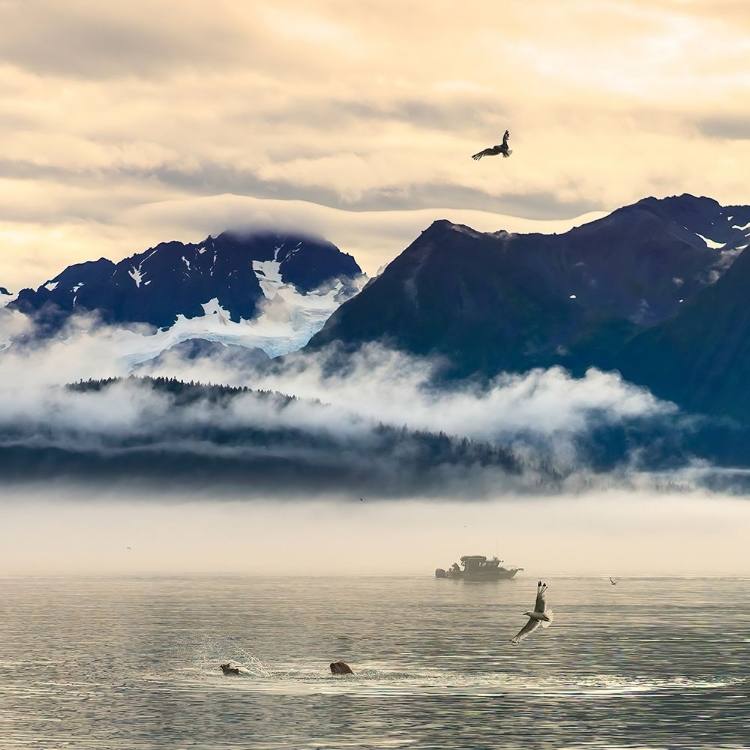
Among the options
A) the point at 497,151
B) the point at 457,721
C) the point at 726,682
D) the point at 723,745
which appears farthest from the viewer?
the point at 726,682

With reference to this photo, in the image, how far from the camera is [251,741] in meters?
142

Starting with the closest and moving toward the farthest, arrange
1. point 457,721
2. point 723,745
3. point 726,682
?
point 723,745
point 457,721
point 726,682

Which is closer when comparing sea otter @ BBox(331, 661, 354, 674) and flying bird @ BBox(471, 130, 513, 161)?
A: flying bird @ BBox(471, 130, 513, 161)

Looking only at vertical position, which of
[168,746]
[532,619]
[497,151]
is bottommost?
[168,746]

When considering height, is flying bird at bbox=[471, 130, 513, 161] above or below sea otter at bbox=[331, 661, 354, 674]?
above

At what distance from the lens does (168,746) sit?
141875mm

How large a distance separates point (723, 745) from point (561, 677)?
59.8m

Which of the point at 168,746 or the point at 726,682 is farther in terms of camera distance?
the point at 726,682

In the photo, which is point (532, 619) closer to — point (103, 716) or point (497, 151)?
point (497, 151)

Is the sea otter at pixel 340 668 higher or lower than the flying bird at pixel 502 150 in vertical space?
lower

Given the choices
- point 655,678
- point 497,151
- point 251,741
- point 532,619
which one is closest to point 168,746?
point 251,741

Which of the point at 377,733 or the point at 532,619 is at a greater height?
the point at 532,619

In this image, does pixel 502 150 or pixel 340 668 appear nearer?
pixel 502 150

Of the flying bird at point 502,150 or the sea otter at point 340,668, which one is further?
the sea otter at point 340,668
